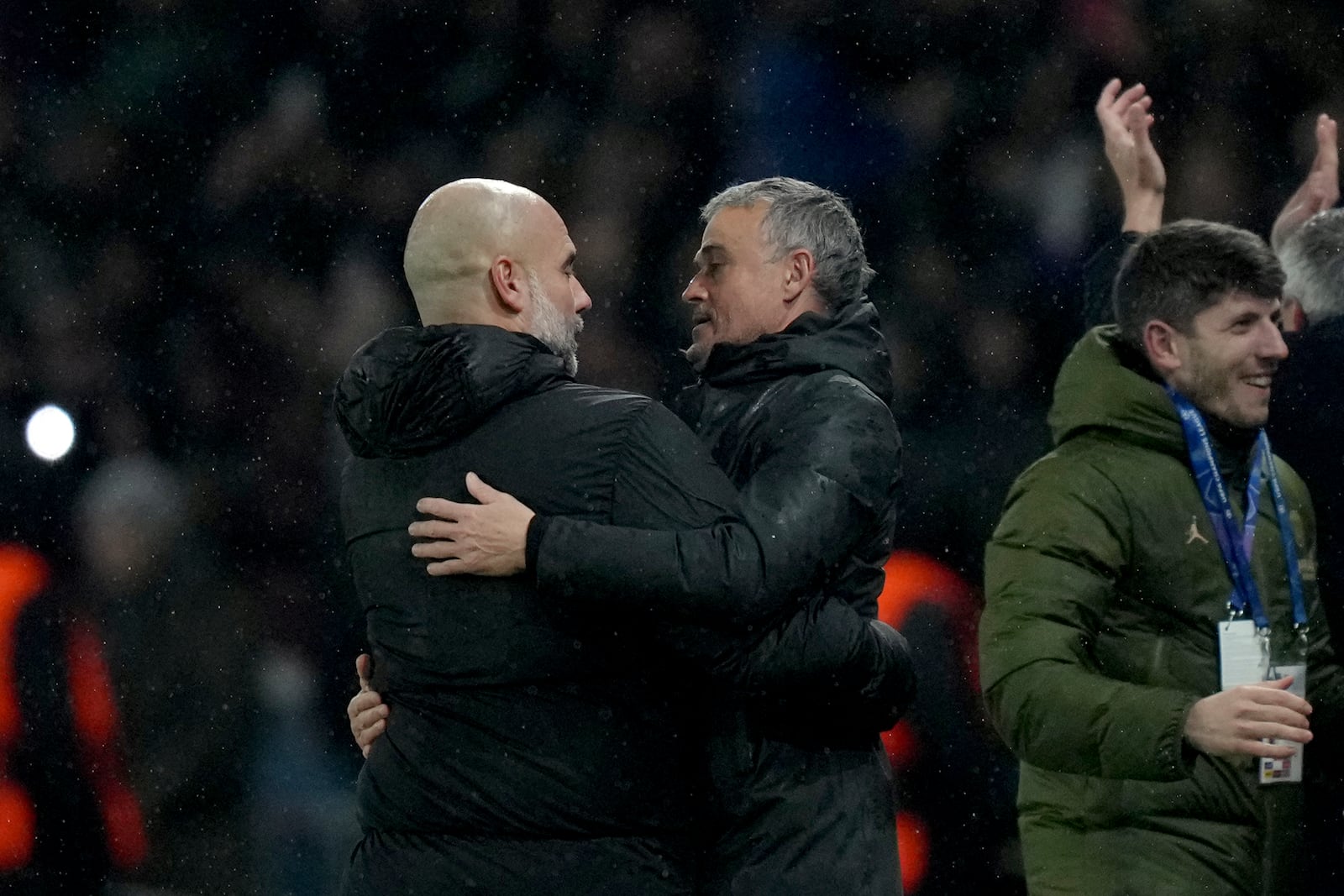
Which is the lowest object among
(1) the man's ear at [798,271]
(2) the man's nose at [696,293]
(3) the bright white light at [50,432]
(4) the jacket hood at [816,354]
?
(3) the bright white light at [50,432]

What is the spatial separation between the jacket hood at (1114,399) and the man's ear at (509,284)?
769mm

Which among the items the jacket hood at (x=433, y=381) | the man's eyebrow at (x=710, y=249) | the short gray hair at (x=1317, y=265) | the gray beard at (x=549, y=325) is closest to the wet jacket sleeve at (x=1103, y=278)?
the short gray hair at (x=1317, y=265)

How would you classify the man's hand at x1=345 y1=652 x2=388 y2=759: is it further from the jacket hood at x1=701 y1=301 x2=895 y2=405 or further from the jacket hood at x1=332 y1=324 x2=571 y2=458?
the jacket hood at x1=701 y1=301 x2=895 y2=405

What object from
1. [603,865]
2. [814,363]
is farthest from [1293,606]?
[603,865]

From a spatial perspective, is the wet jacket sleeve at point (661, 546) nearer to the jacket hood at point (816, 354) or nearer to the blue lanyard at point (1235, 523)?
the jacket hood at point (816, 354)

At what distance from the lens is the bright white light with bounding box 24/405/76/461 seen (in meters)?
4.54

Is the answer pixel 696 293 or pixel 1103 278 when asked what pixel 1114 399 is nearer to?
pixel 1103 278

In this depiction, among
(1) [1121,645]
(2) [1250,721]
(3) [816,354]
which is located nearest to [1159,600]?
(1) [1121,645]

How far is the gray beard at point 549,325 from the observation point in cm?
168

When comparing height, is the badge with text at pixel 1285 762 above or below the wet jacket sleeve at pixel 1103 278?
below

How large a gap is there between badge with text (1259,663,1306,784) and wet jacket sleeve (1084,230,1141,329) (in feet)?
1.96

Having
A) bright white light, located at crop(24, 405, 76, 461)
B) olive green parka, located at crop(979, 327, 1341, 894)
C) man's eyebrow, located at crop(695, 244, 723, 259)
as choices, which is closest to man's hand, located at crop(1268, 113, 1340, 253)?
olive green parka, located at crop(979, 327, 1341, 894)

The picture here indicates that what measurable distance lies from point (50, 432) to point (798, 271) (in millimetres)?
3239

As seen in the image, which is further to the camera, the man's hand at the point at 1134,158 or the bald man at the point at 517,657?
the man's hand at the point at 1134,158
